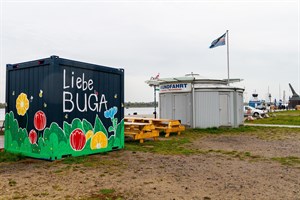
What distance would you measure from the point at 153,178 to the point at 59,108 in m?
3.43

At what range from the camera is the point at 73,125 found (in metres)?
8.60

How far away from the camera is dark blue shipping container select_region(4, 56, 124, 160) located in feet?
26.8

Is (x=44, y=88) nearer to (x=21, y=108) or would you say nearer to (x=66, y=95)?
(x=66, y=95)

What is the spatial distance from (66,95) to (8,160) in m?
2.43

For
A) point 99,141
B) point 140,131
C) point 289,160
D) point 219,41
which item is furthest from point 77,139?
point 219,41

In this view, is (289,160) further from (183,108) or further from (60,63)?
(183,108)

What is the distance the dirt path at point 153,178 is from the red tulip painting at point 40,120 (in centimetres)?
95

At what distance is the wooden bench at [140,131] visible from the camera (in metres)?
12.6

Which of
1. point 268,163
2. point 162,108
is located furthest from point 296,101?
point 268,163

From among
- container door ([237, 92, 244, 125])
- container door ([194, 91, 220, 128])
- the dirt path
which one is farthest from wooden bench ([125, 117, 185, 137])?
the dirt path

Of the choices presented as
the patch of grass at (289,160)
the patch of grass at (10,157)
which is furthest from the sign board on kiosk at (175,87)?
the patch of grass at (10,157)

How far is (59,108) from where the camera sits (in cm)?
820

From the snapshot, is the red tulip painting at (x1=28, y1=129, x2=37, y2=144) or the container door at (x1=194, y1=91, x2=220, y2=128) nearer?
the red tulip painting at (x1=28, y1=129, x2=37, y2=144)

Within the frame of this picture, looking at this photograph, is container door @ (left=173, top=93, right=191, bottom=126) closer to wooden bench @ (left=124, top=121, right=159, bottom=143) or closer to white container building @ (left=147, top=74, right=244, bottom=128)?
white container building @ (left=147, top=74, right=244, bottom=128)
